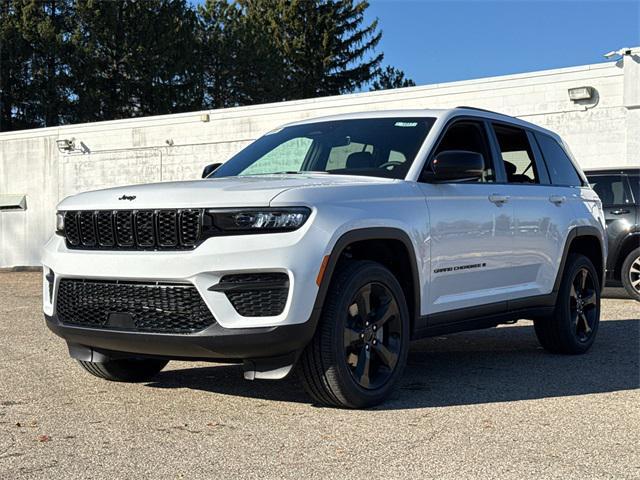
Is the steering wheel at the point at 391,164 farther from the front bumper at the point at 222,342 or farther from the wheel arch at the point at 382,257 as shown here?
the front bumper at the point at 222,342

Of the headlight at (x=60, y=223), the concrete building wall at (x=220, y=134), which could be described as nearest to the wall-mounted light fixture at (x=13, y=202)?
the concrete building wall at (x=220, y=134)

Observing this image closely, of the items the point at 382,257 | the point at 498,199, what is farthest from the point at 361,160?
the point at 498,199

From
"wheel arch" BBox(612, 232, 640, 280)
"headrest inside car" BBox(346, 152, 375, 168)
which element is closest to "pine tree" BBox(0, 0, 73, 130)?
"wheel arch" BBox(612, 232, 640, 280)

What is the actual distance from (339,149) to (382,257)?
45.7 inches

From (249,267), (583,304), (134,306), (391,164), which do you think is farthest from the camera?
(583,304)

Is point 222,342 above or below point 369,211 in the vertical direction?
below

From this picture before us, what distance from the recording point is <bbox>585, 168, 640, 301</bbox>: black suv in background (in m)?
12.1

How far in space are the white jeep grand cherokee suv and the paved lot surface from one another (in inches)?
12.2

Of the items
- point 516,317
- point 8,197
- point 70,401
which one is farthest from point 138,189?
point 8,197

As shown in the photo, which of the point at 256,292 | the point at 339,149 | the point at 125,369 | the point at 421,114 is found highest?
the point at 421,114

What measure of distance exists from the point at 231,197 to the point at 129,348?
1068 millimetres

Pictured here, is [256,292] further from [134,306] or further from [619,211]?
[619,211]

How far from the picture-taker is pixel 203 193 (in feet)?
16.3

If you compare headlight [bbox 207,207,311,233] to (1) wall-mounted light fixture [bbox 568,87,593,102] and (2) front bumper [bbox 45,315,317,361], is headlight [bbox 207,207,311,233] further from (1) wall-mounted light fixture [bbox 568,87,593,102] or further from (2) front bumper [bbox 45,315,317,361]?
(1) wall-mounted light fixture [bbox 568,87,593,102]
